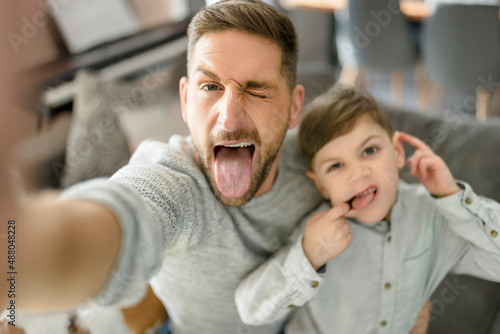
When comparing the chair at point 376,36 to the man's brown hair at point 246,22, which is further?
the chair at point 376,36

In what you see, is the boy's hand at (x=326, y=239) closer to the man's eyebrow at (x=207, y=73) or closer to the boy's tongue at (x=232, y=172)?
the boy's tongue at (x=232, y=172)

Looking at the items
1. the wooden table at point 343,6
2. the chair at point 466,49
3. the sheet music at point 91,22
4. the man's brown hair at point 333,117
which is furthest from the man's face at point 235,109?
the wooden table at point 343,6

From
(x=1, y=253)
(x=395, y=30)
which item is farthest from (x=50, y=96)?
(x=395, y=30)

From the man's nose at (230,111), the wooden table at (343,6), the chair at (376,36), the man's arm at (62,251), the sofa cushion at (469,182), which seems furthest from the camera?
the wooden table at (343,6)

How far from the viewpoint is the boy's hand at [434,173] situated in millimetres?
808

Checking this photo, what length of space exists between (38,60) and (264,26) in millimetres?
1866

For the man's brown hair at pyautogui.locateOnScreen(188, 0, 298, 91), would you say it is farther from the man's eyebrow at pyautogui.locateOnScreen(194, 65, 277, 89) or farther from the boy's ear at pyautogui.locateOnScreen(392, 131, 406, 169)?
the boy's ear at pyautogui.locateOnScreen(392, 131, 406, 169)

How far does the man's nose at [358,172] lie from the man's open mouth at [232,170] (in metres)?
0.20

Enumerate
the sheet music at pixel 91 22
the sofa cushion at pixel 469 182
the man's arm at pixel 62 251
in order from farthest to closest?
1. the sheet music at pixel 91 22
2. the sofa cushion at pixel 469 182
3. the man's arm at pixel 62 251

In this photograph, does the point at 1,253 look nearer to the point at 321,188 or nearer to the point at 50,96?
the point at 321,188

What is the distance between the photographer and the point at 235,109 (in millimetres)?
652

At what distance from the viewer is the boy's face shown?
2.59 ft

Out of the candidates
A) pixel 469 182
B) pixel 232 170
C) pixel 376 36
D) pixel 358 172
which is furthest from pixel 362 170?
pixel 376 36

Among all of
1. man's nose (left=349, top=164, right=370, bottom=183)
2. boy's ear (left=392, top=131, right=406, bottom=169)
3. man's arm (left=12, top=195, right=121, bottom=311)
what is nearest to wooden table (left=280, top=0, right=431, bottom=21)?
boy's ear (left=392, top=131, right=406, bottom=169)
